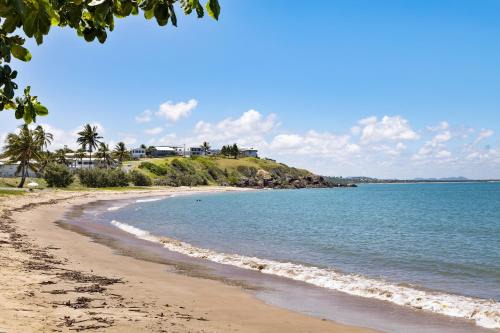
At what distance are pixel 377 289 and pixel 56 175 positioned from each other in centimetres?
9169

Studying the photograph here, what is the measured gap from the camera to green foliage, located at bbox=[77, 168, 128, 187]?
4422 inches

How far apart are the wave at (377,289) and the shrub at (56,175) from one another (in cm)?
7935

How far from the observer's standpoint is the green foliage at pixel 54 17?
279 centimetres

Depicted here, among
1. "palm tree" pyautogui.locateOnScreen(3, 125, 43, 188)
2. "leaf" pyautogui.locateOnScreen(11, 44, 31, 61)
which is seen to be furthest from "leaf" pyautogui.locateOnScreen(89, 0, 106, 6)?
"palm tree" pyautogui.locateOnScreen(3, 125, 43, 188)

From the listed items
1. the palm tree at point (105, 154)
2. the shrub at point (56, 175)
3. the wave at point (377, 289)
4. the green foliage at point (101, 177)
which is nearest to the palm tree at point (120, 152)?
the palm tree at point (105, 154)

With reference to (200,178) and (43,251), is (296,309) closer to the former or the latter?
(43,251)

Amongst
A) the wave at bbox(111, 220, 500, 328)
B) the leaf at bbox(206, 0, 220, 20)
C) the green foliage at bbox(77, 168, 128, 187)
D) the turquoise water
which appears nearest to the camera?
the leaf at bbox(206, 0, 220, 20)

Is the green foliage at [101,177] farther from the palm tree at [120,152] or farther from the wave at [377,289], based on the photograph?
the wave at [377,289]

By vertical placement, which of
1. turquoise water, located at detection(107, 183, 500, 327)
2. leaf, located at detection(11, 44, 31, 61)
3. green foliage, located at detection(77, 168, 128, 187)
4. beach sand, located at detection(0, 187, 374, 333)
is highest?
leaf, located at detection(11, 44, 31, 61)

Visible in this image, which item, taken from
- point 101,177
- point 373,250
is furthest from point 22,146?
point 373,250

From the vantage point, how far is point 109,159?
449ft

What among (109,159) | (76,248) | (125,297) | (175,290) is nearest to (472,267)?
(175,290)

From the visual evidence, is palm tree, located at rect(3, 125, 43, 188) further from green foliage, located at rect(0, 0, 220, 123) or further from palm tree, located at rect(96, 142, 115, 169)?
green foliage, located at rect(0, 0, 220, 123)

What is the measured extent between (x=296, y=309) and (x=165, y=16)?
1274 cm
